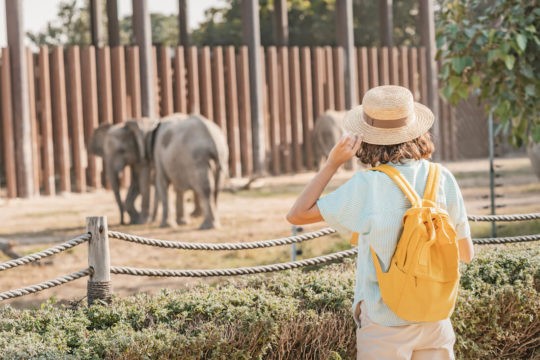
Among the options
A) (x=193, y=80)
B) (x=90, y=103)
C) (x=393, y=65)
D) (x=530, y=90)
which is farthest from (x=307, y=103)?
(x=530, y=90)

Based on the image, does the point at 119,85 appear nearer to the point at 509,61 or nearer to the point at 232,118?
the point at 232,118

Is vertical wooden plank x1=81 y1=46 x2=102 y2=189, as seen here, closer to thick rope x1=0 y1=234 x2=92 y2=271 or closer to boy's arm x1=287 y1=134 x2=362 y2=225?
thick rope x1=0 y1=234 x2=92 y2=271

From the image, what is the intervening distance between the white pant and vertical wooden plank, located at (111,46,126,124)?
47.5 feet

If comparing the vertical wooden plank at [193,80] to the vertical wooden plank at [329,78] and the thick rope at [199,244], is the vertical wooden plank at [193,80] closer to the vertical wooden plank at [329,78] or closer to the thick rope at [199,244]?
the vertical wooden plank at [329,78]

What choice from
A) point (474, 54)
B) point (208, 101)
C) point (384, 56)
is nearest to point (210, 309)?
point (474, 54)

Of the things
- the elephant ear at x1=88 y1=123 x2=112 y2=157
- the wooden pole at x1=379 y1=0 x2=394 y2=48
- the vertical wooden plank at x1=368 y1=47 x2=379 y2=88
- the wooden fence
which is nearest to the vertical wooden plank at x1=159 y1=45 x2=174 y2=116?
the wooden fence

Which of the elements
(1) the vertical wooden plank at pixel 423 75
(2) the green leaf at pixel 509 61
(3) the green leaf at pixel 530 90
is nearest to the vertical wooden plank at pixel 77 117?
(1) the vertical wooden plank at pixel 423 75

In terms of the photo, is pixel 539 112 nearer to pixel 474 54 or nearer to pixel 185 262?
pixel 474 54

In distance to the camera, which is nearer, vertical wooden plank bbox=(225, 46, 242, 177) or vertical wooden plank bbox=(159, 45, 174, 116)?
vertical wooden plank bbox=(159, 45, 174, 116)

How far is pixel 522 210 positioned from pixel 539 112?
4.13 meters

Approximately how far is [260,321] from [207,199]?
808 centimetres

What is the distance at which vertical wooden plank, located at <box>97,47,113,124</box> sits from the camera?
17.6 metres

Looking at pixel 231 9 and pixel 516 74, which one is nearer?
pixel 516 74

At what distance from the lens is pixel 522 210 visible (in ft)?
40.8
